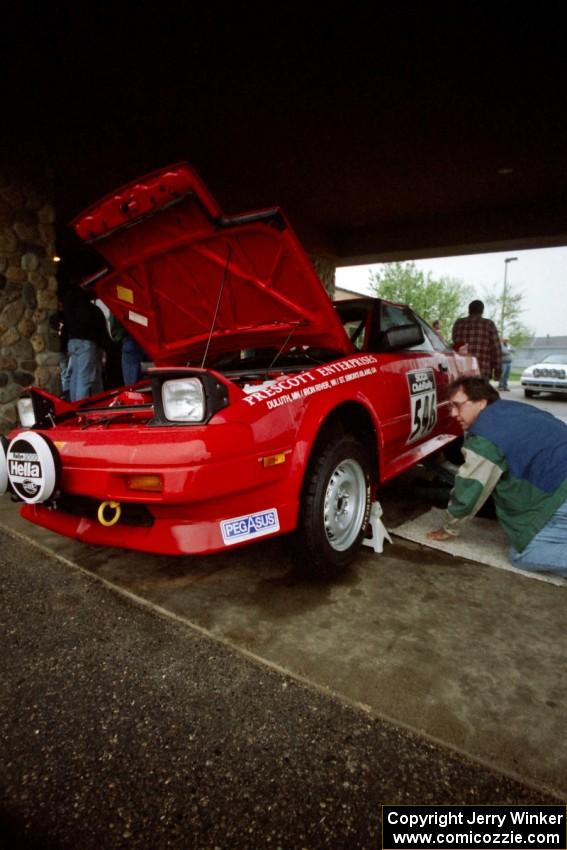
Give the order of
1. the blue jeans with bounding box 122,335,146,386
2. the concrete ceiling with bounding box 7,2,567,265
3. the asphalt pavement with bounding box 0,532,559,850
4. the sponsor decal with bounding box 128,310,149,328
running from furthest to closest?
the blue jeans with bounding box 122,335,146,386, the concrete ceiling with bounding box 7,2,567,265, the sponsor decal with bounding box 128,310,149,328, the asphalt pavement with bounding box 0,532,559,850

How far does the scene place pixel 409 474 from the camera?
4.19 m

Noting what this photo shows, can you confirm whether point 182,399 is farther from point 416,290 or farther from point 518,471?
point 416,290

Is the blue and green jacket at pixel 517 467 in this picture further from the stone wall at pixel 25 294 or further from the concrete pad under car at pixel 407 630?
the stone wall at pixel 25 294

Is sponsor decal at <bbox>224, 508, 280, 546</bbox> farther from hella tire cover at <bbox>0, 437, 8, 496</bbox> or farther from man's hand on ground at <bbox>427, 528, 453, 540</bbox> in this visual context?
man's hand on ground at <bbox>427, 528, 453, 540</bbox>

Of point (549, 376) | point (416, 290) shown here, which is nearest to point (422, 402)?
point (549, 376)

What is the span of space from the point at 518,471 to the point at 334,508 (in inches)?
35.9

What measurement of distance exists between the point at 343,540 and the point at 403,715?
100 centimetres

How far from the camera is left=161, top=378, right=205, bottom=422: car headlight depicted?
177 centimetres

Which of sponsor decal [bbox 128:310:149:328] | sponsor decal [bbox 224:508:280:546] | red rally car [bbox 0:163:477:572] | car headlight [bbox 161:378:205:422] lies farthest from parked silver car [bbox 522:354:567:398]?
car headlight [bbox 161:378:205:422]

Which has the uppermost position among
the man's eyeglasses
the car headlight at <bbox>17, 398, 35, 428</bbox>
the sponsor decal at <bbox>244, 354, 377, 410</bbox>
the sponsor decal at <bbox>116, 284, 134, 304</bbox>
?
the sponsor decal at <bbox>116, 284, 134, 304</bbox>

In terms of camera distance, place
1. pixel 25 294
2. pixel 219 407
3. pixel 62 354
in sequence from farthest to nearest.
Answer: pixel 62 354 < pixel 25 294 < pixel 219 407

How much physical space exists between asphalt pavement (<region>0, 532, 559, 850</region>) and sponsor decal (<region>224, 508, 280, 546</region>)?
0.40 meters

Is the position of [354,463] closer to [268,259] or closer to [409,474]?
[268,259]

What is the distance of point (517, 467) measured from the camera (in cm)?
223
